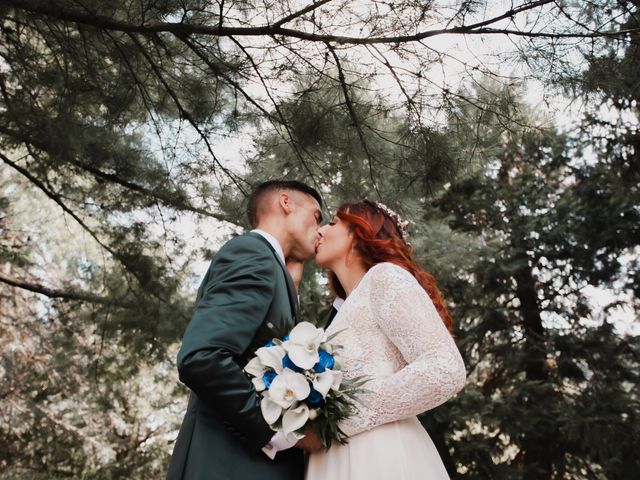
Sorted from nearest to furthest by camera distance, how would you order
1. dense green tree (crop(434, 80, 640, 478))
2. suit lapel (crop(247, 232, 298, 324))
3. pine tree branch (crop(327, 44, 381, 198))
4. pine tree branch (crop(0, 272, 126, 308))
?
1. suit lapel (crop(247, 232, 298, 324))
2. pine tree branch (crop(327, 44, 381, 198))
3. pine tree branch (crop(0, 272, 126, 308))
4. dense green tree (crop(434, 80, 640, 478))

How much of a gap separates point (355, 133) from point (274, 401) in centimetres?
233

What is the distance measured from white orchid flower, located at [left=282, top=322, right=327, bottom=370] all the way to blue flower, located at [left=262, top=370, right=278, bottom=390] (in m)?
0.10

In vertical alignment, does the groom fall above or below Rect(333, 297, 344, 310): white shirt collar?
below

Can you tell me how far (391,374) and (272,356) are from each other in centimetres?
44

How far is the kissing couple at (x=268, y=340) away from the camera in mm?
1844

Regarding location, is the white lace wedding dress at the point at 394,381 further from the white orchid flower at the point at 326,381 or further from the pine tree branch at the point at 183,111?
the pine tree branch at the point at 183,111

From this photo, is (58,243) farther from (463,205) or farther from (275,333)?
(275,333)

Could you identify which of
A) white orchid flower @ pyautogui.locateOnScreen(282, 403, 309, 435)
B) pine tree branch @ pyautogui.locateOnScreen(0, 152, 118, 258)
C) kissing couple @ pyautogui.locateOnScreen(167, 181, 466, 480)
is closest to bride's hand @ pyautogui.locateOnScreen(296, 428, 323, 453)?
kissing couple @ pyautogui.locateOnScreen(167, 181, 466, 480)

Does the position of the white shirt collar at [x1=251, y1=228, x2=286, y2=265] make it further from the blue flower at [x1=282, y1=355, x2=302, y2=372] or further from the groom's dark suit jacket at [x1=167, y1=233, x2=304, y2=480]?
the blue flower at [x1=282, y1=355, x2=302, y2=372]

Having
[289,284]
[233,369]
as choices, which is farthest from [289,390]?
[289,284]

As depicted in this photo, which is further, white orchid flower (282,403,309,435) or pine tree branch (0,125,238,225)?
pine tree branch (0,125,238,225)

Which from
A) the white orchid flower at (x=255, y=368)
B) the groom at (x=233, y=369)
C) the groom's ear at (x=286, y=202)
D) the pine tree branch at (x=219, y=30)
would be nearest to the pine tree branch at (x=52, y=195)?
the pine tree branch at (x=219, y=30)

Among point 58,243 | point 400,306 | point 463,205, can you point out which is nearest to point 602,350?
point 463,205

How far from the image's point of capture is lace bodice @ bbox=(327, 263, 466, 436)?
1938mm
